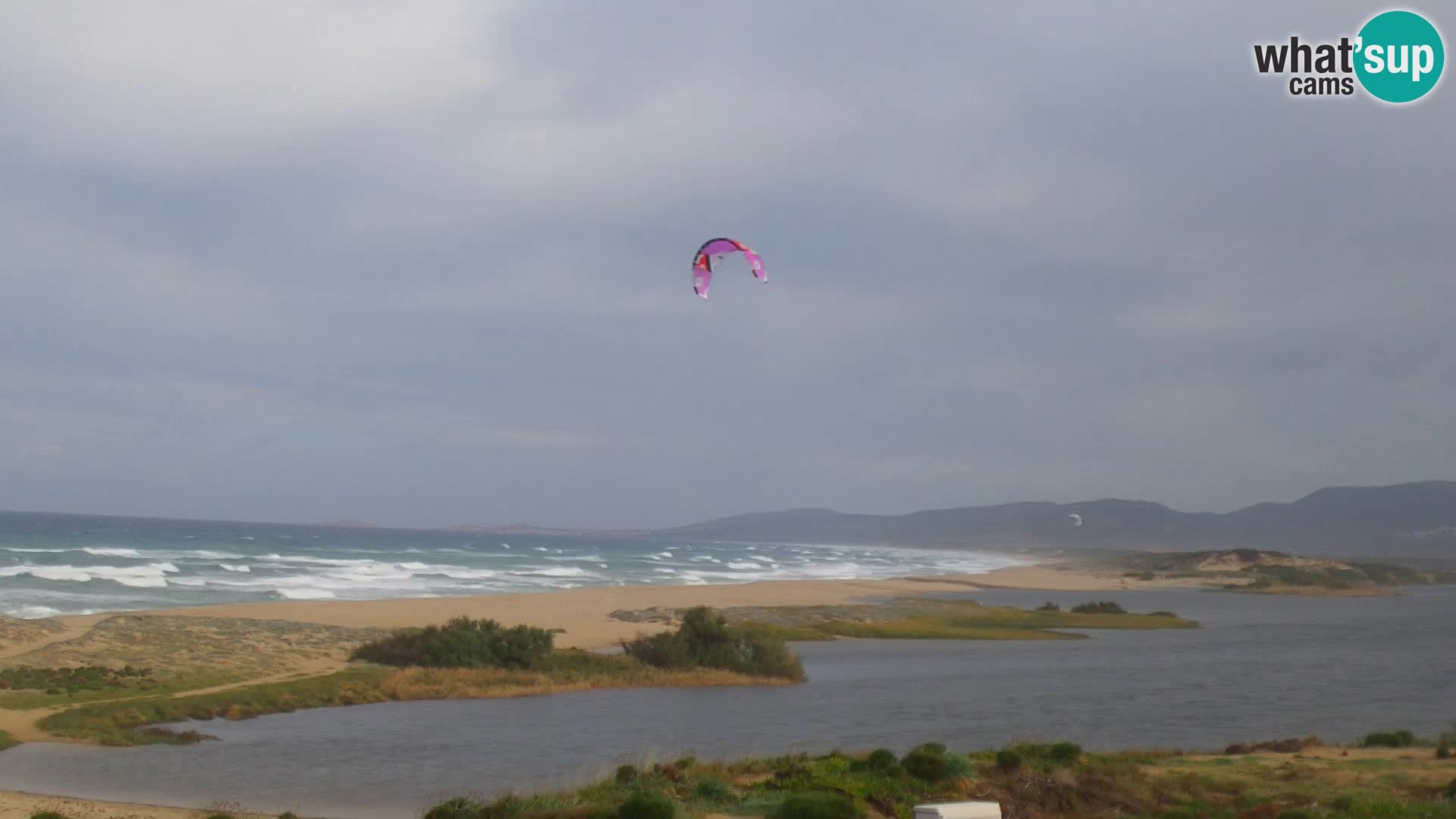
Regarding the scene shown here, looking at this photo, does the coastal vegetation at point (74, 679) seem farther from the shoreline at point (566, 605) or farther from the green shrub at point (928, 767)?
the green shrub at point (928, 767)

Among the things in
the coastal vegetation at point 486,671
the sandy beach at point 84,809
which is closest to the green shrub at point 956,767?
the sandy beach at point 84,809

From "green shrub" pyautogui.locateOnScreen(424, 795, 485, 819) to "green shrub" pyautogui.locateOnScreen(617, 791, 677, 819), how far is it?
170 centimetres

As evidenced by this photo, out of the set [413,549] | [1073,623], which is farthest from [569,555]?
[1073,623]

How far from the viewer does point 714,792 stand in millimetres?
13789

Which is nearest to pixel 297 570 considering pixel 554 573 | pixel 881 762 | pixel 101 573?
pixel 101 573

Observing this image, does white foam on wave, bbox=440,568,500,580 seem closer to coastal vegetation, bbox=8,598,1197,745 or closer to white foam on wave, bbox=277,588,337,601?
white foam on wave, bbox=277,588,337,601

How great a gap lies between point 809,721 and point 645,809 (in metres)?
13.6

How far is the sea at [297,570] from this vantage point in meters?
53.8

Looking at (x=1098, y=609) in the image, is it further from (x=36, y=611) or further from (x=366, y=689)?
(x=36, y=611)

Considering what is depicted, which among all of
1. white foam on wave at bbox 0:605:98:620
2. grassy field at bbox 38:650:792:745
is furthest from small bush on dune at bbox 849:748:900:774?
white foam on wave at bbox 0:605:98:620

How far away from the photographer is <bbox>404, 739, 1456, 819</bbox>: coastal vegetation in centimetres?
1279

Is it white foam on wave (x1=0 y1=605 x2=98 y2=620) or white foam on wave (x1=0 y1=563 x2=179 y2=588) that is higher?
white foam on wave (x1=0 y1=563 x2=179 y2=588)

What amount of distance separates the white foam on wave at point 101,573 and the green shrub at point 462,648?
33.0m

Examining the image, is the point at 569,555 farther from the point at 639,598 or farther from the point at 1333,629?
the point at 1333,629
